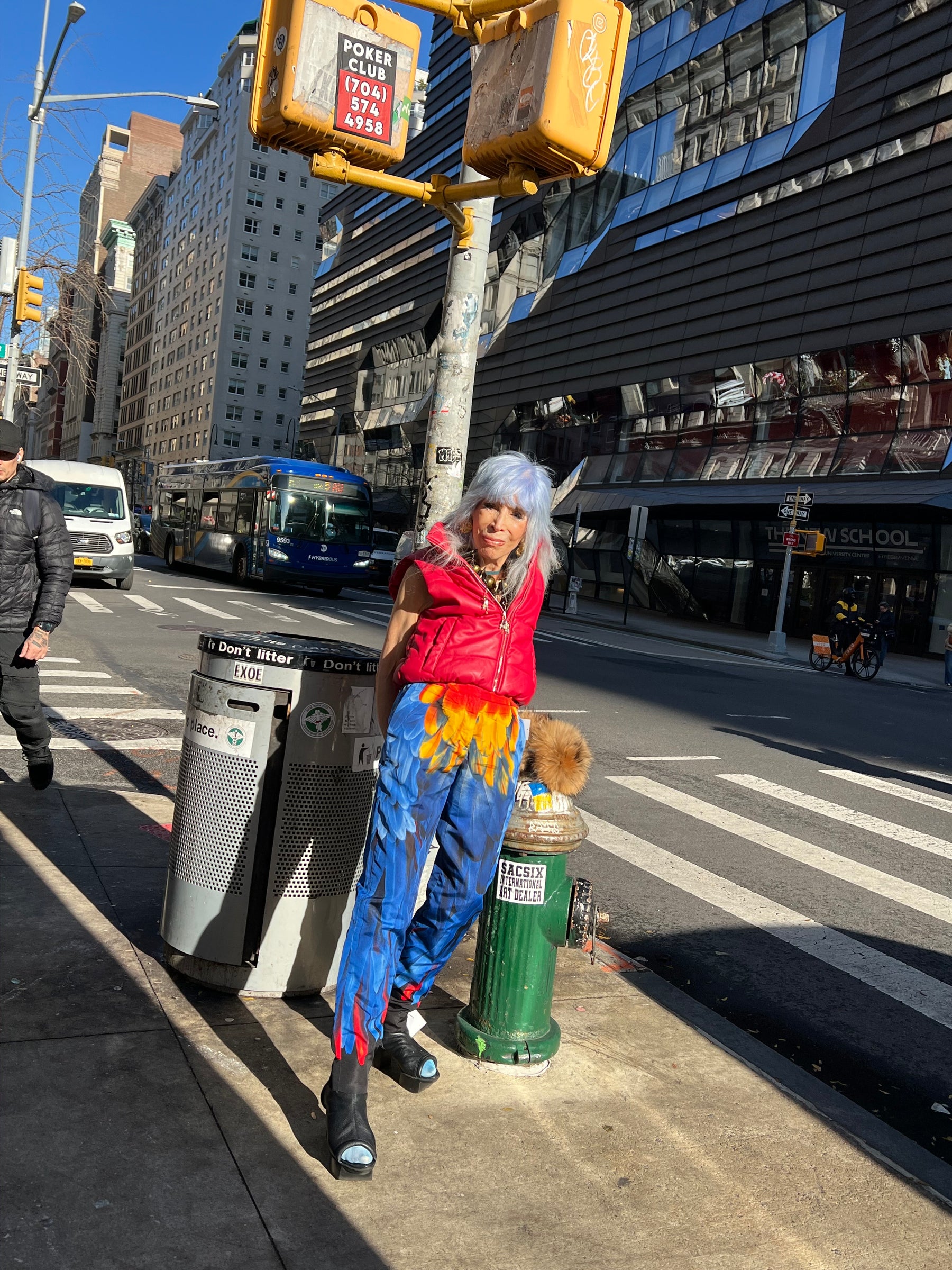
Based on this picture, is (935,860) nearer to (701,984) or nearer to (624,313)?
(701,984)

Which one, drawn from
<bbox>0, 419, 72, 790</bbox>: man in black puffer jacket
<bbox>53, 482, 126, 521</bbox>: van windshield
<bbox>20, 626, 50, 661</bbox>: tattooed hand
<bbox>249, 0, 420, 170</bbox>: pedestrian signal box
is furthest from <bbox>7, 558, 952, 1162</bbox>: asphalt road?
<bbox>53, 482, 126, 521</bbox>: van windshield

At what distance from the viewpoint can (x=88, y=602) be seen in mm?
17922

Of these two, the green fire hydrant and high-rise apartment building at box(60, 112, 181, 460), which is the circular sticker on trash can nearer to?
the green fire hydrant

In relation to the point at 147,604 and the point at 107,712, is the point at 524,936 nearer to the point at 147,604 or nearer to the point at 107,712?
the point at 107,712

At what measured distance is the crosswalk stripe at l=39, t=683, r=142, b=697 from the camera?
9805mm

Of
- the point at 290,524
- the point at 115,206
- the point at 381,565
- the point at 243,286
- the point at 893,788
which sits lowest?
the point at 893,788

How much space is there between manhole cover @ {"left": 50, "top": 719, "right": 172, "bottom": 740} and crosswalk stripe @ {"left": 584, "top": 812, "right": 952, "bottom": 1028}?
11.7 ft

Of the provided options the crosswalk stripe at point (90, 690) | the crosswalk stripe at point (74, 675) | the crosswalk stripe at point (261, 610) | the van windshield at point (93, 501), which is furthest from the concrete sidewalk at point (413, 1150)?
the van windshield at point (93, 501)

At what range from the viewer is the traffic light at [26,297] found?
21.4 meters

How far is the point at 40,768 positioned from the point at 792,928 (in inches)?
161

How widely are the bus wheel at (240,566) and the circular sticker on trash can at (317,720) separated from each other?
23.6 metres

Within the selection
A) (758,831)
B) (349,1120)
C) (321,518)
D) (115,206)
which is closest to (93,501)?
(321,518)

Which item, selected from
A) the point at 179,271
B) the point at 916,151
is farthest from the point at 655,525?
the point at 179,271

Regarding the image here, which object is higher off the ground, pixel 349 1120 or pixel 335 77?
Result: pixel 335 77
